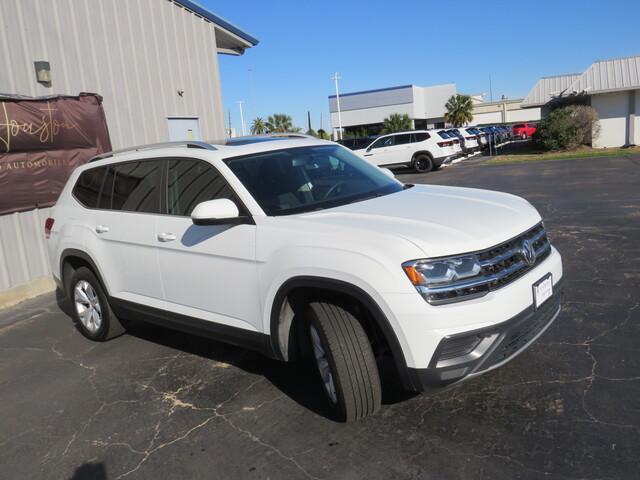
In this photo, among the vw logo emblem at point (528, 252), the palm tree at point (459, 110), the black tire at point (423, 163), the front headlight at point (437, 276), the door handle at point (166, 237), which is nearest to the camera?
the front headlight at point (437, 276)

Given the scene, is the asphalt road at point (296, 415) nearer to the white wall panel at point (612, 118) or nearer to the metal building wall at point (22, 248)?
the metal building wall at point (22, 248)

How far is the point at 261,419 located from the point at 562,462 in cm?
178

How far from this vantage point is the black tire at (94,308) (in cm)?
494

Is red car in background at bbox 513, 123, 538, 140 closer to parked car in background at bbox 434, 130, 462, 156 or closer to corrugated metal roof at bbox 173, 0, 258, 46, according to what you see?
parked car in background at bbox 434, 130, 462, 156

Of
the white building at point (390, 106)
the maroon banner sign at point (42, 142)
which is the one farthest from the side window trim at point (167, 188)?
the white building at point (390, 106)

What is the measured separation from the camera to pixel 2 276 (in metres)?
7.06

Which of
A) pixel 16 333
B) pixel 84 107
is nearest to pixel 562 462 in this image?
pixel 16 333

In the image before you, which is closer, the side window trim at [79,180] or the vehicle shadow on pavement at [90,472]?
the vehicle shadow on pavement at [90,472]

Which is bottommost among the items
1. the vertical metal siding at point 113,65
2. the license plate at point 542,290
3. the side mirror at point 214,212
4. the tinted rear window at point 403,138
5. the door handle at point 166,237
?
the license plate at point 542,290

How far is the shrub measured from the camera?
80.8 feet

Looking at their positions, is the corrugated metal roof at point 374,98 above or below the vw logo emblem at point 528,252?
above

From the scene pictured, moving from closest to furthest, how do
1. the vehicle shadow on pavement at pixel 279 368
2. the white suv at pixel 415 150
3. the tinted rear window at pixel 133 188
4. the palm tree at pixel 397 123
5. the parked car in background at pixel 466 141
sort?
1. the vehicle shadow on pavement at pixel 279 368
2. the tinted rear window at pixel 133 188
3. the white suv at pixel 415 150
4. the parked car in background at pixel 466 141
5. the palm tree at pixel 397 123

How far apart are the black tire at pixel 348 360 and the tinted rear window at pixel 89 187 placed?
9.25 ft

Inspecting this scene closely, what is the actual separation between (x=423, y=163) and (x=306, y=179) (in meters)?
18.4
